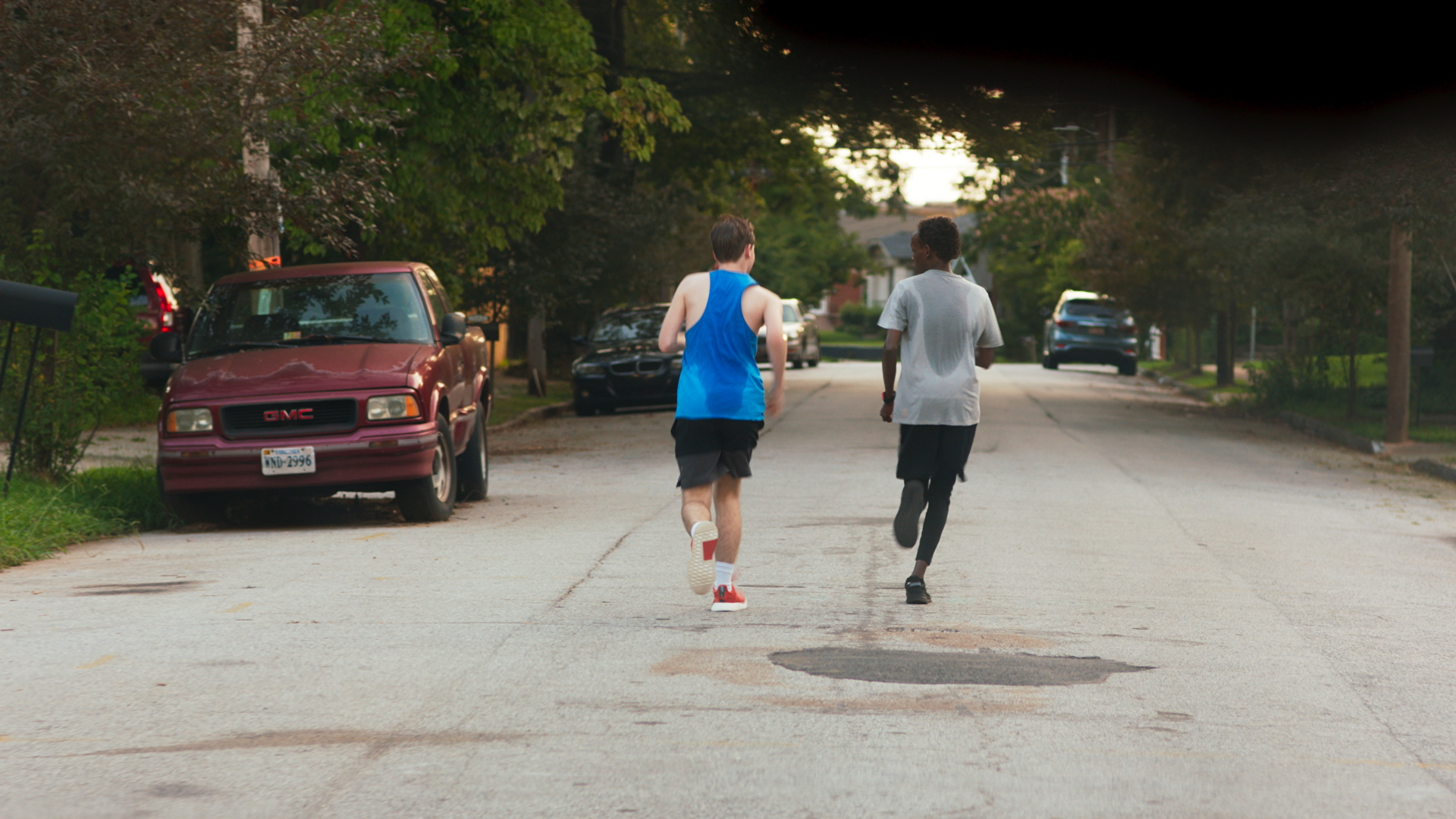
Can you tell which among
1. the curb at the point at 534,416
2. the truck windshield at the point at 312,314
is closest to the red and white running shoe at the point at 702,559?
the truck windshield at the point at 312,314

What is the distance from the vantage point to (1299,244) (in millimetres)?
20969

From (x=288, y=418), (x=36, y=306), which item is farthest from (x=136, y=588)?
(x=36, y=306)

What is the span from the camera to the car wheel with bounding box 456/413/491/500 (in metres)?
12.0

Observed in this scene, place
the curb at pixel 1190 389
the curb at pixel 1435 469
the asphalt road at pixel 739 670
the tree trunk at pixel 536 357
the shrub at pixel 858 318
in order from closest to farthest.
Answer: the asphalt road at pixel 739 670 < the curb at pixel 1435 469 < the tree trunk at pixel 536 357 < the curb at pixel 1190 389 < the shrub at pixel 858 318

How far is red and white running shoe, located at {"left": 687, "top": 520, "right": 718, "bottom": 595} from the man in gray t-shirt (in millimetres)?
995

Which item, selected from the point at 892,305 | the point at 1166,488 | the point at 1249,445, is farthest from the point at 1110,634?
the point at 1249,445

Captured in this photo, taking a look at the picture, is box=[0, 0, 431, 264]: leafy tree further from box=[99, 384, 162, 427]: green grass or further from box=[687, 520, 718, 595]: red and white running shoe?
box=[99, 384, 162, 427]: green grass

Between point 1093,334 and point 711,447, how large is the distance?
33351mm

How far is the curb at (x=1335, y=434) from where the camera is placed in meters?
18.4

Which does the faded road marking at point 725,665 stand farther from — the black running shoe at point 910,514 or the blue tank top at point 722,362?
the black running shoe at point 910,514

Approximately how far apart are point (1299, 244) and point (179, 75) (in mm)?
15125

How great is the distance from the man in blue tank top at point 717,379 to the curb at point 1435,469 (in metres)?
11.0

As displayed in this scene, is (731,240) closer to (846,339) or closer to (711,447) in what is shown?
(711,447)

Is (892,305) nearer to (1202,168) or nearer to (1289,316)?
(1202,168)
